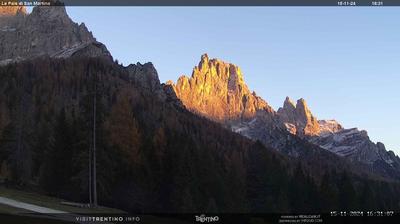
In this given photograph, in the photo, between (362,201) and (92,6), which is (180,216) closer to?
(92,6)

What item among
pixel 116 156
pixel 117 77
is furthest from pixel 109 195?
pixel 117 77

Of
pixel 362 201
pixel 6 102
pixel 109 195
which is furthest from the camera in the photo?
pixel 6 102

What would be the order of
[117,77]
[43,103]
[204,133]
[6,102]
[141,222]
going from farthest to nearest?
1. [117,77]
2. [204,133]
3. [43,103]
4. [6,102]
5. [141,222]

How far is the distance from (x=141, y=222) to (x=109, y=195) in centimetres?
3655

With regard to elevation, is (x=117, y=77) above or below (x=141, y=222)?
above

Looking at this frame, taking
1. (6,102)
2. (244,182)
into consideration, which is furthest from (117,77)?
(244,182)

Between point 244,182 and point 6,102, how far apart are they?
230ft

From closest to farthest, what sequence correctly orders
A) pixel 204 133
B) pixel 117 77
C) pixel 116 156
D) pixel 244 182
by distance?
pixel 116 156
pixel 244 182
pixel 204 133
pixel 117 77

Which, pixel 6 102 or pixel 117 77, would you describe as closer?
pixel 6 102

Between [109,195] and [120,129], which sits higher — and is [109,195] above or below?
below

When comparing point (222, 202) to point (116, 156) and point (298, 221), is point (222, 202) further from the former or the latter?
point (298, 221)

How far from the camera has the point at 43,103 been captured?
430 ft

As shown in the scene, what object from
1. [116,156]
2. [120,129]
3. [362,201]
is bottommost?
[362,201]

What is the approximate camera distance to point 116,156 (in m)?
58.5
